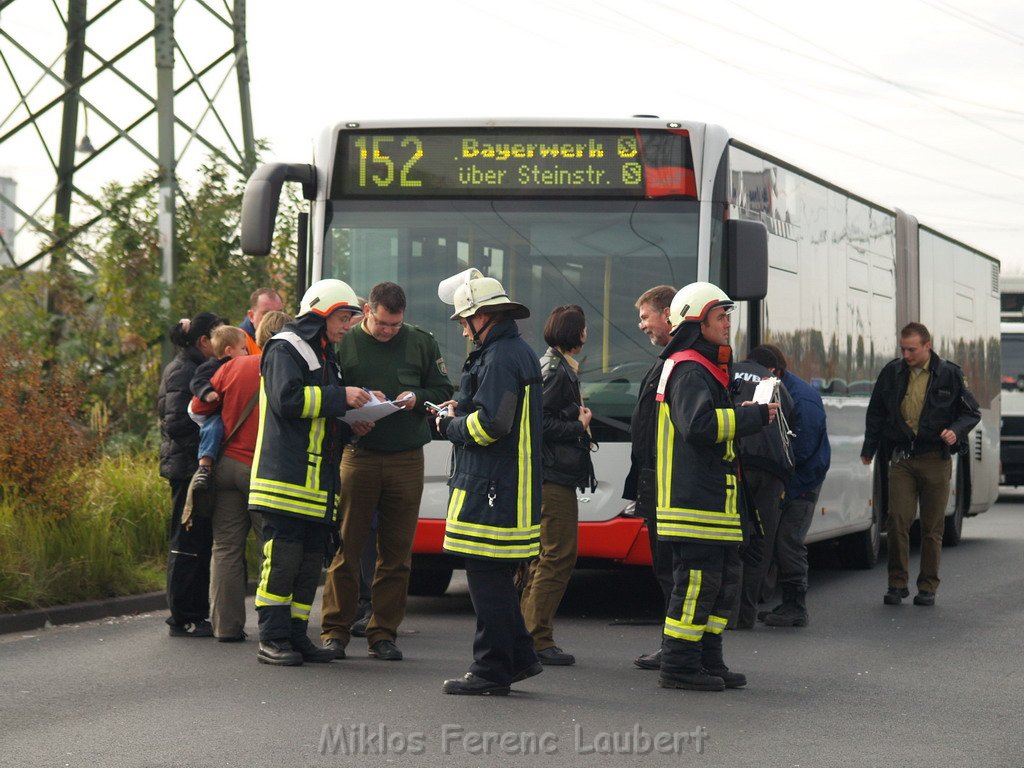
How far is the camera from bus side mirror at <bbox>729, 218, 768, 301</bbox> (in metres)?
10.5

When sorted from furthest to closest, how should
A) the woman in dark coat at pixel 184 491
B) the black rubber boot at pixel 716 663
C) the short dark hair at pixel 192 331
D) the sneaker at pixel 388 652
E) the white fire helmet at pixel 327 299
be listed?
the short dark hair at pixel 192 331
the woman in dark coat at pixel 184 491
the sneaker at pixel 388 652
the white fire helmet at pixel 327 299
the black rubber boot at pixel 716 663

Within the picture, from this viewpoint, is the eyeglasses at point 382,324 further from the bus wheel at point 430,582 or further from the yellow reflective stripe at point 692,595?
the bus wheel at point 430,582

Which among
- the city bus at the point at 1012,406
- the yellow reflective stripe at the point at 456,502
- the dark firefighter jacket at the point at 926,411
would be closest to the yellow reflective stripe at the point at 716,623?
the yellow reflective stripe at the point at 456,502

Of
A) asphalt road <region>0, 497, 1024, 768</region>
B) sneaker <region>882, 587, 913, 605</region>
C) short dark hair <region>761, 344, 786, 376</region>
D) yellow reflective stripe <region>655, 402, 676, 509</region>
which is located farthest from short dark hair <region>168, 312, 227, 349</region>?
sneaker <region>882, 587, 913, 605</region>

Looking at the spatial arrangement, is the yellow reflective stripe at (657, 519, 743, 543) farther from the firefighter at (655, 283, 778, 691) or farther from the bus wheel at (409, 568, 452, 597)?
the bus wheel at (409, 568, 452, 597)

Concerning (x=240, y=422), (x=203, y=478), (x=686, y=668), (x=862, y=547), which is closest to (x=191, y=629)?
(x=203, y=478)

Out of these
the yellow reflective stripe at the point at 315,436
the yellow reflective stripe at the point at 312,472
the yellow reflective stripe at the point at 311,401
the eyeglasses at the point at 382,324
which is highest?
the eyeglasses at the point at 382,324

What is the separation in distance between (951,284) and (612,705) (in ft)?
36.2

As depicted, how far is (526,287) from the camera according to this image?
10.7m

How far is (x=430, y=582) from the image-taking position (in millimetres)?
12391

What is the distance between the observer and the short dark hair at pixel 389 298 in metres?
8.87

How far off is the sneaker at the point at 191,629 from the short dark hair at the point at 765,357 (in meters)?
3.62

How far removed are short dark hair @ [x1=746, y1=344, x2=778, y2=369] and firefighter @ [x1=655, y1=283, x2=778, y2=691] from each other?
2.37 m

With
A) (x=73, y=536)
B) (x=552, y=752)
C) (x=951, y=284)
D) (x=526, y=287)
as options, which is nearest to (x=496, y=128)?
(x=526, y=287)
